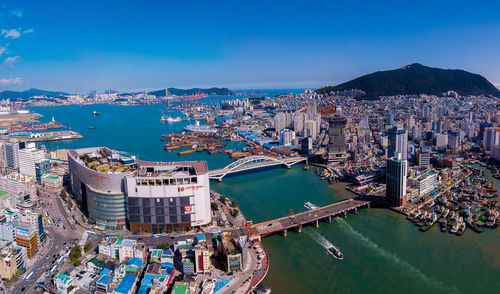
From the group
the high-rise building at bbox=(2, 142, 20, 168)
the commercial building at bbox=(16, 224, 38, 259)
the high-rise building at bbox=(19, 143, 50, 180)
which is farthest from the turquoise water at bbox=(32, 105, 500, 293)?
the high-rise building at bbox=(2, 142, 20, 168)

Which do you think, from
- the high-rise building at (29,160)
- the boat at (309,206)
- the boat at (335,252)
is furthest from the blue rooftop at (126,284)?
the high-rise building at (29,160)

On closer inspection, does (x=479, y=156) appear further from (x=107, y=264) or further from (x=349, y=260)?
(x=107, y=264)

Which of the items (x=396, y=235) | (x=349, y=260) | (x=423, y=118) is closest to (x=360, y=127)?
(x=423, y=118)

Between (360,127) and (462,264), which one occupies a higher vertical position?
(360,127)

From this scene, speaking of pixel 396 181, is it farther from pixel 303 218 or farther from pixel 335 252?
pixel 335 252

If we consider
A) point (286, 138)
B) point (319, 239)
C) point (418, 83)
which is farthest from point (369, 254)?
point (418, 83)

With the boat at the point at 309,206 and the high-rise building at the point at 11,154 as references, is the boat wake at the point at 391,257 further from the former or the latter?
the high-rise building at the point at 11,154
